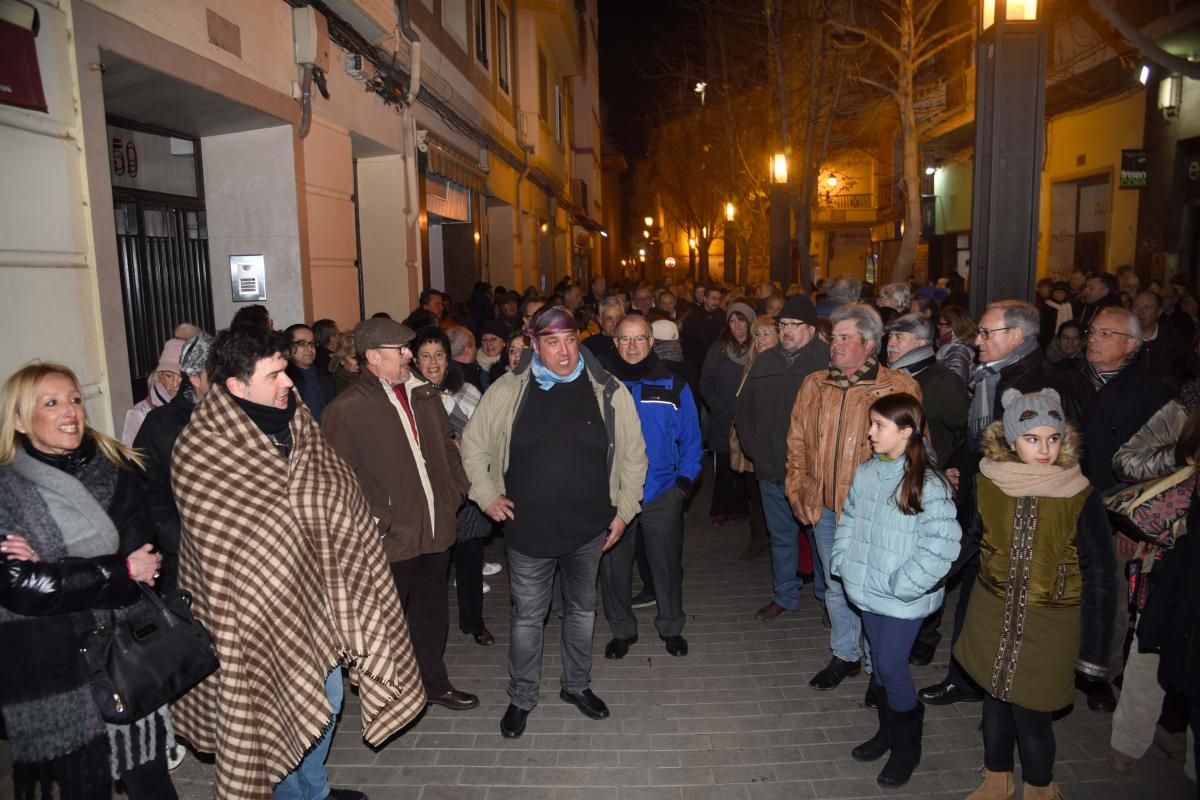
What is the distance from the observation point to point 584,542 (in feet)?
14.7

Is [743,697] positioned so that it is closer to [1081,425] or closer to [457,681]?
[457,681]

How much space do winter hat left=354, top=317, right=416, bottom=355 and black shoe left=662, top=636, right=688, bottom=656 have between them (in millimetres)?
2677

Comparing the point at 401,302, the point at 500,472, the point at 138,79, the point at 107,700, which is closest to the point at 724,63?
the point at 401,302

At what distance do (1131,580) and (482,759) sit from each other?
349cm

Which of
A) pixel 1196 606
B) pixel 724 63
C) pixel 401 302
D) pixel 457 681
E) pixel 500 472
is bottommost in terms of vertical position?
pixel 457 681

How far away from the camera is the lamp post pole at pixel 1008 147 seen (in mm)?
6586

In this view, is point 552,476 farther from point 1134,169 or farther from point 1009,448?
point 1134,169

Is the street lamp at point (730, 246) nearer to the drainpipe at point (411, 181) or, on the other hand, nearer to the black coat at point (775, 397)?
the drainpipe at point (411, 181)

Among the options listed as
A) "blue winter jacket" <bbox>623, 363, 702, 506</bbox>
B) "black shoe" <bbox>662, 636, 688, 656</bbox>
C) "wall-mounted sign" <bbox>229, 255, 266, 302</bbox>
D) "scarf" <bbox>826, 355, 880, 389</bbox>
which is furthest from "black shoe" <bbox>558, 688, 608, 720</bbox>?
"wall-mounted sign" <bbox>229, 255, 266, 302</bbox>

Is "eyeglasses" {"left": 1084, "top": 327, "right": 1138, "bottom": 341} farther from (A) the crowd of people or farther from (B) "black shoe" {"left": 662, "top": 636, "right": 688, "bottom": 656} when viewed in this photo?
(B) "black shoe" {"left": 662, "top": 636, "right": 688, "bottom": 656}

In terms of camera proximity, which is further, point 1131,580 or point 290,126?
point 290,126

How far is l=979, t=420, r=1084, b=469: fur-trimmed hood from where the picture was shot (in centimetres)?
350

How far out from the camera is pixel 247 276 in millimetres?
7820

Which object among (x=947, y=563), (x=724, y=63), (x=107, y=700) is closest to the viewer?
(x=107, y=700)
